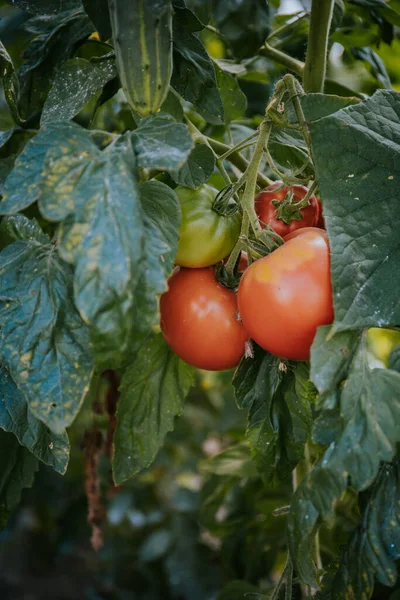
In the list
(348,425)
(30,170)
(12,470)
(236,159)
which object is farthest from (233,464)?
(30,170)

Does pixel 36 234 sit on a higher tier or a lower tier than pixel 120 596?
higher

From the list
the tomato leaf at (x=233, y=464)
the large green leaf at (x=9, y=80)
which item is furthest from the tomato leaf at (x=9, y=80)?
the tomato leaf at (x=233, y=464)

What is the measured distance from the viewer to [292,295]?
1.66ft

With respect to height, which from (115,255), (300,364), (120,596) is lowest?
(120,596)

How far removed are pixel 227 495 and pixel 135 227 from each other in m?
0.95

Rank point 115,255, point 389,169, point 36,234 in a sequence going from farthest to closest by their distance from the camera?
1. point 36,234
2. point 389,169
3. point 115,255

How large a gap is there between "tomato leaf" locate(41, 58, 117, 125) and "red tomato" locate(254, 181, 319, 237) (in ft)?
0.69

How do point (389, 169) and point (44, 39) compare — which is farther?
point (44, 39)

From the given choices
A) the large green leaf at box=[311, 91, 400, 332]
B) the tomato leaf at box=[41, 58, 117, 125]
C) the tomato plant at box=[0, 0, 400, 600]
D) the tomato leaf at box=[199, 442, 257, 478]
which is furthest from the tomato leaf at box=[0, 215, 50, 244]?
the tomato leaf at box=[199, 442, 257, 478]

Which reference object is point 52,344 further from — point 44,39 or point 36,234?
point 44,39

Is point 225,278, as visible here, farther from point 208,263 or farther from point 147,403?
point 147,403

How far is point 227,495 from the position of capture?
1251 millimetres

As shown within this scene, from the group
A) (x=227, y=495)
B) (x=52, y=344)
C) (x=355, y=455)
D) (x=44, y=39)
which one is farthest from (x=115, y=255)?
(x=227, y=495)

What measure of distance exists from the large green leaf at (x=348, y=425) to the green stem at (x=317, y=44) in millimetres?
388
